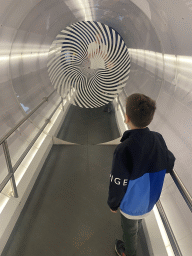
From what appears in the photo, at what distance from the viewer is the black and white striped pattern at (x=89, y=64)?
2.48 metres

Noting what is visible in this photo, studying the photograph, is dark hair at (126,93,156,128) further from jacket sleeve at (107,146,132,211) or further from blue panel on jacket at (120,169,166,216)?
blue panel on jacket at (120,169,166,216)

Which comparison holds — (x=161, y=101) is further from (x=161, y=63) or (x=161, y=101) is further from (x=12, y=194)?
(x=12, y=194)

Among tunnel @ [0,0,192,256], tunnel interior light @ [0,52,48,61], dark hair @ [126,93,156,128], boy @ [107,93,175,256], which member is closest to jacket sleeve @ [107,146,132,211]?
boy @ [107,93,175,256]

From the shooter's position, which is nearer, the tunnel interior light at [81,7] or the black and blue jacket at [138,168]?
the black and blue jacket at [138,168]

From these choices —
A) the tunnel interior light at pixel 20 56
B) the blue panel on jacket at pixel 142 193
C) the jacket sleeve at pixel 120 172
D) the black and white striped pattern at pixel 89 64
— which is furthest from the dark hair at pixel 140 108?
the black and white striped pattern at pixel 89 64

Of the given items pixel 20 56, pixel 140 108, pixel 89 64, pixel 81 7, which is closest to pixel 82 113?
pixel 89 64

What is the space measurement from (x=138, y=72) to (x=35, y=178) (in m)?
1.72

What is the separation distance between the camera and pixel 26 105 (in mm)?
2396

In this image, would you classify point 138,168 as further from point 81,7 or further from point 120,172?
point 81,7

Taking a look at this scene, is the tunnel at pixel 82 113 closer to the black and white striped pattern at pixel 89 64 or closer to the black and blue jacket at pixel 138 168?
the black and white striped pattern at pixel 89 64

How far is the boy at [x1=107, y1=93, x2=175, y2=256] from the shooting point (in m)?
1.22

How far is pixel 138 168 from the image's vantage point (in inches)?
48.7

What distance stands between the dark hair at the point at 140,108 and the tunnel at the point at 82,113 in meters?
0.43

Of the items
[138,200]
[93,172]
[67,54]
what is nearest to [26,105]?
[67,54]
